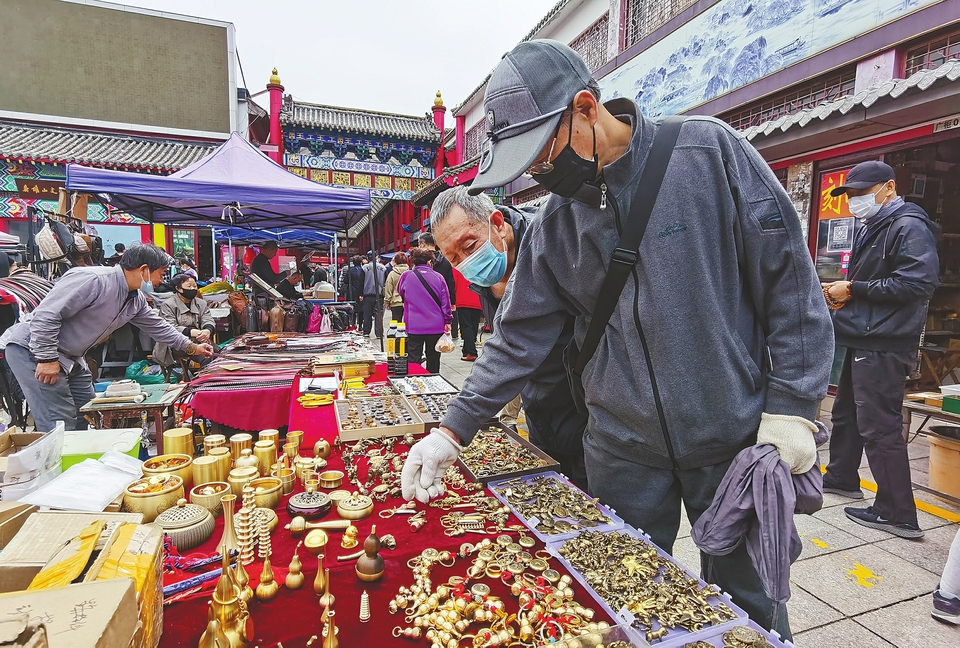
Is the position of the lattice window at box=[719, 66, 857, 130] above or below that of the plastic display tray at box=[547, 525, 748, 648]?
above

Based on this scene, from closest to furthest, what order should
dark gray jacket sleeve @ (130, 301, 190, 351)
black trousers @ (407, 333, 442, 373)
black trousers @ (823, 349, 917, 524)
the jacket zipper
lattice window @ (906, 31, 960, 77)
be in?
the jacket zipper → black trousers @ (823, 349, 917, 524) → dark gray jacket sleeve @ (130, 301, 190, 351) → lattice window @ (906, 31, 960, 77) → black trousers @ (407, 333, 442, 373)

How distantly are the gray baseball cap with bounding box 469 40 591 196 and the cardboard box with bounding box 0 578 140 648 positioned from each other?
1.08 metres

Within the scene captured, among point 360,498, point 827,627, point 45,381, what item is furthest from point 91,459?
point 827,627

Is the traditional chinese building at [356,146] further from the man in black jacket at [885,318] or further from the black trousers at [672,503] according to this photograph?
the black trousers at [672,503]

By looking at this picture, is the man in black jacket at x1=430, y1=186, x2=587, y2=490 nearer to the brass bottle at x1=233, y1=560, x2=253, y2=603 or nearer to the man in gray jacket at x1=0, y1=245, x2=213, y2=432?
the brass bottle at x1=233, y1=560, x2=253, y2=603

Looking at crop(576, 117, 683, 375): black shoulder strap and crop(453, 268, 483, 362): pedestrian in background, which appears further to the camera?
crop(453, 268, 483, 362): pedestrian in background

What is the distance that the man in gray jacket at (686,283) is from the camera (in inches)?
46.5

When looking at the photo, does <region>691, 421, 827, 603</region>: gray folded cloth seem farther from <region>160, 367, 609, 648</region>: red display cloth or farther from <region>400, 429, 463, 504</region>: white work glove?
<region>400, 429, 463, 504</region>: white work glove

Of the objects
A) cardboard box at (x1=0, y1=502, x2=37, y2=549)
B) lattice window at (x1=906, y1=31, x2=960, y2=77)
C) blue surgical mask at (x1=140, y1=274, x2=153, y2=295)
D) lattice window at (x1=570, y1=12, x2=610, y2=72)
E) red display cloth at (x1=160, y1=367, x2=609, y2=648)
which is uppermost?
lattice window at (x1=570, y1=12, x2=610, y2=72)

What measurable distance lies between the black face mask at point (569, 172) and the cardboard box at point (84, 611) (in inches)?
46.8

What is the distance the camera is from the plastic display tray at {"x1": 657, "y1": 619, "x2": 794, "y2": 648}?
3.18 ft

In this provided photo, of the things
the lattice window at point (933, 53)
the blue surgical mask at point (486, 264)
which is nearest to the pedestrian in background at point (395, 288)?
the blue surgical mask at point (486, 264)

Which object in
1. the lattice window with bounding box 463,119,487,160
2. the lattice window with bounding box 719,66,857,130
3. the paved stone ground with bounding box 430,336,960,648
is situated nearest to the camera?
the paved stone ground with bounding box 430,336,960,648

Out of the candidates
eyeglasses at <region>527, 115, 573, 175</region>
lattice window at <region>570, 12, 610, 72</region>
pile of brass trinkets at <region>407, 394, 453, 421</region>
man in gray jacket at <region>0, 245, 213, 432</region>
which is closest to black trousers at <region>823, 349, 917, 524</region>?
pile of brass trinkets at <region>407, 394, 453, 421</region>
